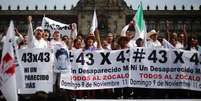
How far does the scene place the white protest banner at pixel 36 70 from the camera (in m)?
10.2

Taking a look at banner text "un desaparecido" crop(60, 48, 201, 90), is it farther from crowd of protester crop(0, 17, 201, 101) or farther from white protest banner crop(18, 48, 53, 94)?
white protest banner crop(18, 48, 53, 94)

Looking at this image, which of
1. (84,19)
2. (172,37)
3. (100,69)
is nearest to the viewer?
(100,69)

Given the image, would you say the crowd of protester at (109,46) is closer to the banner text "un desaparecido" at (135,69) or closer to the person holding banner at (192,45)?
the person holding banner at (192,45)

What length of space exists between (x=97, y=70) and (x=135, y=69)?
0.70 meters

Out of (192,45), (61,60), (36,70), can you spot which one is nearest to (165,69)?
(192,45)

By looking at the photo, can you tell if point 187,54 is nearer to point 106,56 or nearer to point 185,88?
point 185,88

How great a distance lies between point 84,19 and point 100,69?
6063cm

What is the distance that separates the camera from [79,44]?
35.4ft

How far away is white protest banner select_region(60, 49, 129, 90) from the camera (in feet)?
34.6

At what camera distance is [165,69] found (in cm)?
1085

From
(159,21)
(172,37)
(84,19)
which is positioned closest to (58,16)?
(84,19)

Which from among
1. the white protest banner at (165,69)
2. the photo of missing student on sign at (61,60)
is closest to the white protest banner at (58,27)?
the photo of missing student on sign at (61,60)

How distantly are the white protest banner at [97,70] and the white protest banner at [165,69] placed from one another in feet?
0.61

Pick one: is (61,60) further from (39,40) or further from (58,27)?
(58,27)
